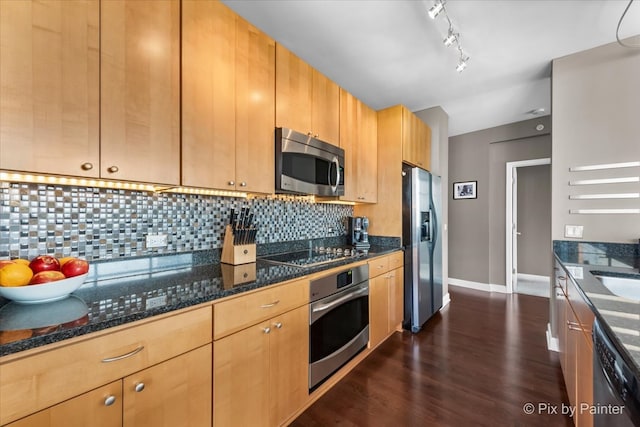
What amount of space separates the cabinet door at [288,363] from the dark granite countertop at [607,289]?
4.31 feet

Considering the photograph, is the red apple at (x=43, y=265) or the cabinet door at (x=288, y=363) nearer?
the red apple at (x=43, y=265)

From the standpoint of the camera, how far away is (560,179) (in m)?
2.42

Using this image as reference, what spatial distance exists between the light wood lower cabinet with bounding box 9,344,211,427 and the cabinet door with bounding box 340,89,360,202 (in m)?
1.77

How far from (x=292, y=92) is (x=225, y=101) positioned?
0.61m

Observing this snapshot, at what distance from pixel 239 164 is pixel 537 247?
577 centimetres

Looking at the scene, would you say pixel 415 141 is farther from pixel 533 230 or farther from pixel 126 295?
pixel 533 230

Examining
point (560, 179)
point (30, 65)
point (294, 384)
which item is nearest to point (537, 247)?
point (560, 179)

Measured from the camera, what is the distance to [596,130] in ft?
7.48

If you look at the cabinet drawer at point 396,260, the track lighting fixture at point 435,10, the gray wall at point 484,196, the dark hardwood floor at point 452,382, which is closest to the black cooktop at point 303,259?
the cabinet drawer at point 396,260

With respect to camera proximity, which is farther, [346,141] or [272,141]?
[346,141]

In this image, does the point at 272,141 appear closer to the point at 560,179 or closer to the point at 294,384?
the point at 294,384

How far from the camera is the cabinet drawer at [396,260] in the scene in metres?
2.65

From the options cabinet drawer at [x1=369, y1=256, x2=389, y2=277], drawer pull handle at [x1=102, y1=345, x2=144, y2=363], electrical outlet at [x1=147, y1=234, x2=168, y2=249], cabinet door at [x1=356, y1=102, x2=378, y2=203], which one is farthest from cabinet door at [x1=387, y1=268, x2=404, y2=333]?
drawer pull handle at [x1=102, y1=345, x2=144, y2=363]

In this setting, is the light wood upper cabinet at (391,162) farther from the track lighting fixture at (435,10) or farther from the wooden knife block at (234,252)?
the wooden knife block at (234,252)
